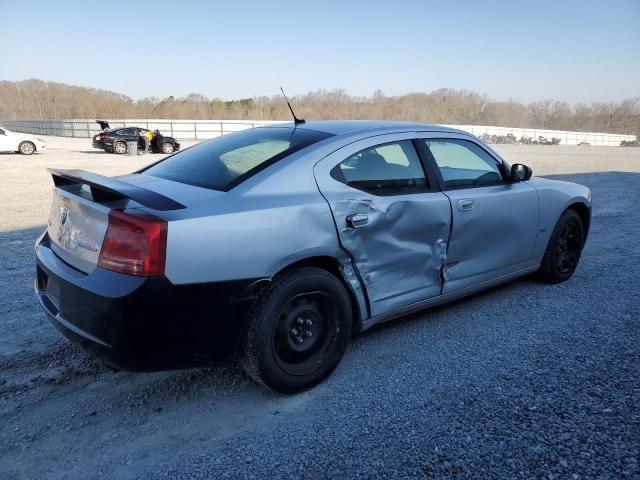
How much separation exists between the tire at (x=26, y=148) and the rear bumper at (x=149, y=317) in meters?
22.5

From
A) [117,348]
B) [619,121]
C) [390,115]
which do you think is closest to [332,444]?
[117,348]

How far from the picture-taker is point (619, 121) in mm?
91812

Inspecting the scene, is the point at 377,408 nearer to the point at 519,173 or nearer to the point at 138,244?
the point at 138,244

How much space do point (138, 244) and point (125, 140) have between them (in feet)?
74.5

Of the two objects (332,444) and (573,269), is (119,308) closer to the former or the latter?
(332,444)

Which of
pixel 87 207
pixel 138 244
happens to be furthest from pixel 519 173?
pixel 87 207

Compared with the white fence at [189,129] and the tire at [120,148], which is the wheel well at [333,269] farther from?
the white fence at [189,129]

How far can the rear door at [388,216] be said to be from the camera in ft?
9.64

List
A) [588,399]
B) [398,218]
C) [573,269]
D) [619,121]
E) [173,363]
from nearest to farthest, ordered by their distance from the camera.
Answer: [173,363] < [588,399] < [398,218] < [573,269] < [619,121]

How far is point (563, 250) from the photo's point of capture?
15.6ft

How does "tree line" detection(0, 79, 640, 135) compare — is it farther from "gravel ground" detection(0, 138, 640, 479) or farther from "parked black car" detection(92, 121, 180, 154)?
"gravel ground" detection(0, 138, 640, 479)

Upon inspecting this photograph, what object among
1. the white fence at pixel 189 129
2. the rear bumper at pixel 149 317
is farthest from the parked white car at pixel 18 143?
the rear bumper at pixel 149 317

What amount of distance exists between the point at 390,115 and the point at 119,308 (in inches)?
3393

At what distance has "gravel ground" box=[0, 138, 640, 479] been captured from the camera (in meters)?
2.21
